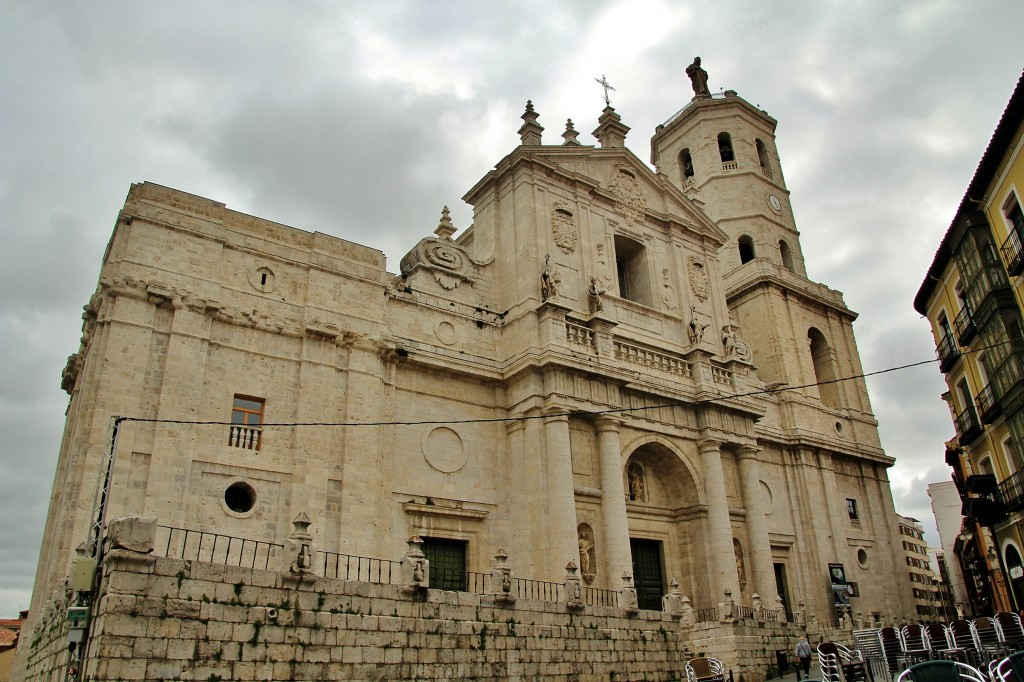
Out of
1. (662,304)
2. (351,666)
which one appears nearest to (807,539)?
(662,304)

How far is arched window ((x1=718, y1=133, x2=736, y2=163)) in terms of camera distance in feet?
118

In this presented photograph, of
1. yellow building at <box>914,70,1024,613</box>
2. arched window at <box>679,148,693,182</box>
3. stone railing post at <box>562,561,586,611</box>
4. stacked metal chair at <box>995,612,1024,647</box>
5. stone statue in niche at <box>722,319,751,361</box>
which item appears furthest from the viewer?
arched window at <box>679,148,693,182</box>

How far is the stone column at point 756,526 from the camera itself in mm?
23078

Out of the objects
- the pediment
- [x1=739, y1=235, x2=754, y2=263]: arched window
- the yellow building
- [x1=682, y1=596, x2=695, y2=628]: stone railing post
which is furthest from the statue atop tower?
[x1=682, y1=596, x2=695, y2=628]: stone railing post

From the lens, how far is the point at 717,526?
22422 millimetres

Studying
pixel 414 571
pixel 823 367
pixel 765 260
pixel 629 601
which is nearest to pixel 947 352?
pixel 823 367

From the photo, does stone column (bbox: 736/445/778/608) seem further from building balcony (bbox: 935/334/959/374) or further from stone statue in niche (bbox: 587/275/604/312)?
building balcony (bbox: 935/334/959/374)

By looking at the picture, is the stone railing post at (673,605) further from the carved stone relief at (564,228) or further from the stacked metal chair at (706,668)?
the carved stone relief at (564,228)

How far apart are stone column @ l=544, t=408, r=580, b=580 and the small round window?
278 inches

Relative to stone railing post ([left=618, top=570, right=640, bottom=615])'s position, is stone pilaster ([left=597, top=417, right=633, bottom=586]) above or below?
above

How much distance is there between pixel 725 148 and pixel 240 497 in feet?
91.8

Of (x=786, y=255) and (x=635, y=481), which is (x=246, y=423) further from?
(x=786, y=255)

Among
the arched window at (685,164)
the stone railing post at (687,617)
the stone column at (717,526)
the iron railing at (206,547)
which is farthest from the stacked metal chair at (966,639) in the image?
the arched window at (685,164)

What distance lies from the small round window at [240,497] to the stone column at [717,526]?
12.5m
